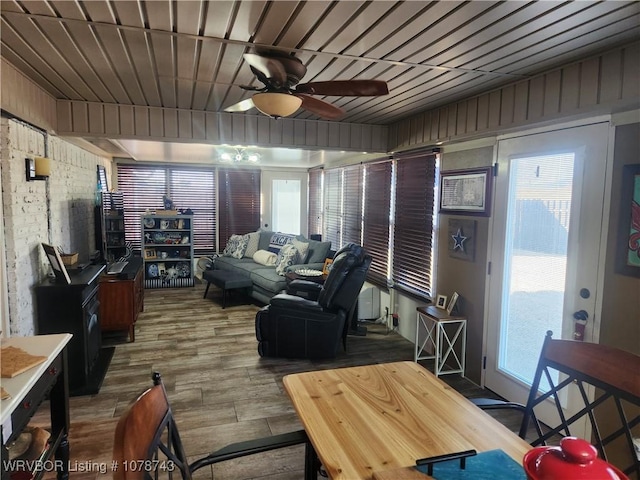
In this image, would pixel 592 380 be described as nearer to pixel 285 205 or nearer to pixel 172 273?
pixel 172 273

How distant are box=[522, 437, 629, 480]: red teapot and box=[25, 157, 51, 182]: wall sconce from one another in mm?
3463

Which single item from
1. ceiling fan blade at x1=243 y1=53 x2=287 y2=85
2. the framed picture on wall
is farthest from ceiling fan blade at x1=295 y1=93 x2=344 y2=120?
the framed picture on wall

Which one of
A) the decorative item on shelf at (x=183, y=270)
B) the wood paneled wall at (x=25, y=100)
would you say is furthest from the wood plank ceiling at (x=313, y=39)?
the decorative item on shelf at (x=183, y=270)

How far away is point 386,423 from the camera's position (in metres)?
1.41

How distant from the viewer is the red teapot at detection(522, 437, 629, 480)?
783mm

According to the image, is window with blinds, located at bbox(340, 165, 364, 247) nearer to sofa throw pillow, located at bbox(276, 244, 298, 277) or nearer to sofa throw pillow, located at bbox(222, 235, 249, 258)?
sofa throw pillow, located at bbox(276, 244, 298, 277)

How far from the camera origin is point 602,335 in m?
2.31

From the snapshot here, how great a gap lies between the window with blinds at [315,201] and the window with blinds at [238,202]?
1.03 metres

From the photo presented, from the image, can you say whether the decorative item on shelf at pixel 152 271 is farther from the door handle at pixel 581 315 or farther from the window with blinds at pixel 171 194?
the door handle at pixel 581 315

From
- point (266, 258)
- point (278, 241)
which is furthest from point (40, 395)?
point (278, 241)

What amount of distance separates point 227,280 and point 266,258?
965mm

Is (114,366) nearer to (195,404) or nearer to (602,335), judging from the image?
(195,404)

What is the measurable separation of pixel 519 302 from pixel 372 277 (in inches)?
93.0

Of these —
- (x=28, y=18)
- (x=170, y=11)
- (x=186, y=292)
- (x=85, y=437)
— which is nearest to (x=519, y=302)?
(x=170, y=11)
